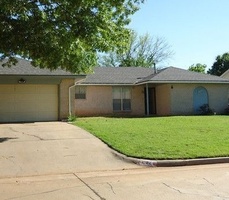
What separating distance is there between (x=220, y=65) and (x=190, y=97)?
132ft

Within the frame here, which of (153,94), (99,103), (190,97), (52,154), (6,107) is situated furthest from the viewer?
(153,94)

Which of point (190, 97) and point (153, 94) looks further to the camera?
point (153, 94)

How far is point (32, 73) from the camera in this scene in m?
21.8

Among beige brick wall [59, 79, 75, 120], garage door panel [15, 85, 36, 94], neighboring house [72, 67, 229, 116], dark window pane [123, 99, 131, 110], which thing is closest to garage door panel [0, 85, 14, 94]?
garage door panel [15, 85, 36, 94]

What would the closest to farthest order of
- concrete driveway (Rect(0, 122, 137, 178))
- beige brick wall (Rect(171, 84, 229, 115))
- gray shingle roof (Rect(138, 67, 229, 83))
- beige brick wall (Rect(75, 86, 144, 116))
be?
1. concrete driveway (Rect(0, 122, 137, 178))
2. gray shingle roof (Rect(138, 67, 229, 83))
3. beige brick wall (Rect(171, 84, 229, 115))
4. beige brick wall (Rect(75, 86, 144, 116))

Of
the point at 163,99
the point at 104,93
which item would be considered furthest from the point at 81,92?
the point at 163,99

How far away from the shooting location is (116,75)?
30.2 metres

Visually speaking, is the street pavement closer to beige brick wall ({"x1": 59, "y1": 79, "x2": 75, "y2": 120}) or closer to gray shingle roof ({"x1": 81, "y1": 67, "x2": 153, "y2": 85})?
beige brick wall ({"x1": 59, "y1": 79, "x2": 75, "y2": 120})

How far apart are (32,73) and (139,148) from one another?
38.9ft

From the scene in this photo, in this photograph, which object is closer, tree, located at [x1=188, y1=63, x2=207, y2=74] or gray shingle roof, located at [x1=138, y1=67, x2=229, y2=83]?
gray shingle roof, located at [x1=138, y1=67, x2=229, y2=83]

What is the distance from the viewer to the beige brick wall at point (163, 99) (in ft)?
88.5

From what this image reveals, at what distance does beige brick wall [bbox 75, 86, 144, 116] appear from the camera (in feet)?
90.2

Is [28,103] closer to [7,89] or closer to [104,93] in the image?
[7,89]

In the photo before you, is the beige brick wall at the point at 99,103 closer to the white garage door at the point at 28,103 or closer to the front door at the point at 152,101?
the front door at the point at 152,101
